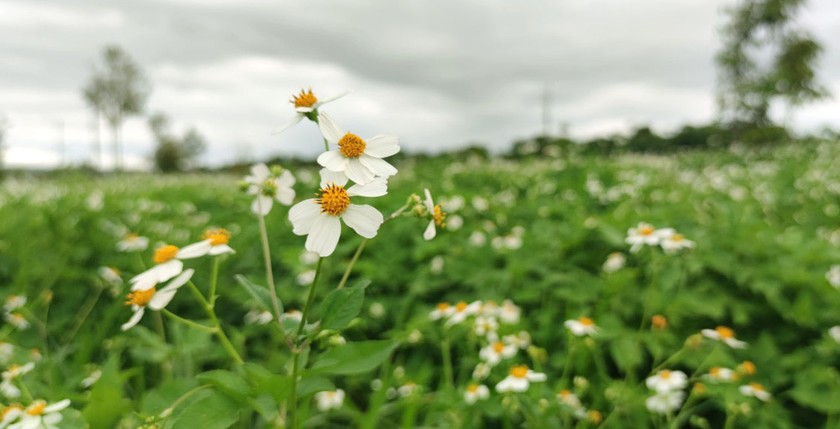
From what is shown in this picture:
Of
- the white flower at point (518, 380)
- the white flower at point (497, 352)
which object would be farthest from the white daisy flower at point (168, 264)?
the white flower at point (497, 352)

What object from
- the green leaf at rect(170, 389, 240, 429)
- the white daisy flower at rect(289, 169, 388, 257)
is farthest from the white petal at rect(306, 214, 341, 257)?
the green leaf at rect(170, 389, 240, 429)

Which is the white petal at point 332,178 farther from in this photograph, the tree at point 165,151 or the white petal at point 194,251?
the tree at point 165,151

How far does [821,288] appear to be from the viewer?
2.01 m

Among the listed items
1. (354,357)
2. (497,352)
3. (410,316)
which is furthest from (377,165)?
(410,316)

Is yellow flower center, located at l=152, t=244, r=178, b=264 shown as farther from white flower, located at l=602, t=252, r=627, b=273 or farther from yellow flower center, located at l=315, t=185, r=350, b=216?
white flower, located at l=602, t=252, r=627, b=273

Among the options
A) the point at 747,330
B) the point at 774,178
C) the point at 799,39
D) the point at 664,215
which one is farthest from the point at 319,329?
the point at 799,39

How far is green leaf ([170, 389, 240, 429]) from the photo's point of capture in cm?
69

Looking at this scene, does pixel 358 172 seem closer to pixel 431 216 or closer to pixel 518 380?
pixel 431 216

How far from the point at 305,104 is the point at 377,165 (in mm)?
152

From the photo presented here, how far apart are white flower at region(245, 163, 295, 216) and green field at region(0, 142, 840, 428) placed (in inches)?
5.8

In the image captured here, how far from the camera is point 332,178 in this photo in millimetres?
705

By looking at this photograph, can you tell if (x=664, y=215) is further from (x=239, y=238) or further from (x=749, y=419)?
(x=239, y=238)

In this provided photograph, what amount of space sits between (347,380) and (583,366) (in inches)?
33.3

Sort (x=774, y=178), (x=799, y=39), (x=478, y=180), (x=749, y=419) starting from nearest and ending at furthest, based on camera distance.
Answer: (x=749, y=419) < (x=478, y=180) < (x=774, y=178) < (x=799, y=39)
